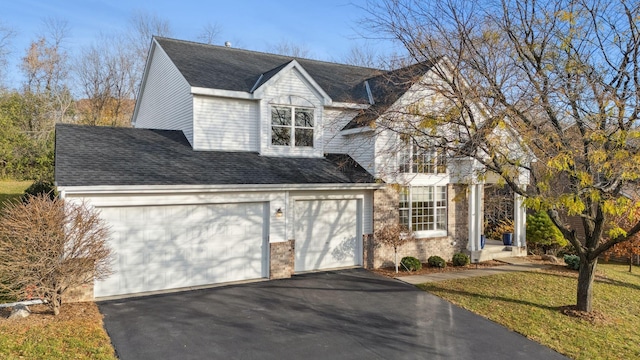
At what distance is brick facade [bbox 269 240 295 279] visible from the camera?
11.5 metres

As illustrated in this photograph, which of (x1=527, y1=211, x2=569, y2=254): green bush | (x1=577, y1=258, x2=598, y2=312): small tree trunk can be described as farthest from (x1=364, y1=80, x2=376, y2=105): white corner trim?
(x1=527, y1=211, x2=569, y2=254): green bush

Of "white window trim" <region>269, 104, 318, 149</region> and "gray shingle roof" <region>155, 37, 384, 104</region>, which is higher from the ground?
"gray shingle roof" <region>155, 37, 384, 104</region>

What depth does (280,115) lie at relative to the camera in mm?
13961

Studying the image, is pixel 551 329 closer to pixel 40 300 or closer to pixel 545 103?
pixel 545 103

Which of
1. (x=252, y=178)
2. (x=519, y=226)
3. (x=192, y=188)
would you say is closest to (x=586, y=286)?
(x=519, y=226)

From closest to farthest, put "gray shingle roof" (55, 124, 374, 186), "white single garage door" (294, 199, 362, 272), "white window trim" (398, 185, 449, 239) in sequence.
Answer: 1. "gray shingle roof" (55, 124, 374, 186)
2. "white single garage door" (294, 199, 362, 272)
3. "white window trim" (398, 185, 449, 239)

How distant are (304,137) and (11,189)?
65.7 ft

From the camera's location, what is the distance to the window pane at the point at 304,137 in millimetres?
14183

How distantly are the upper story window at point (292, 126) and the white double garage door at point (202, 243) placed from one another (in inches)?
104

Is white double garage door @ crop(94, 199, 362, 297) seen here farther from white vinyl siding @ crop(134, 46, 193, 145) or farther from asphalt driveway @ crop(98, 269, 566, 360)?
white vinyl siding @ crop(134, 46, 193, 145)

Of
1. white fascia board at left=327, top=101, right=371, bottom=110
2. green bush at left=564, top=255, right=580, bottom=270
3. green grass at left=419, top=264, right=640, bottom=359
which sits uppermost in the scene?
white fascia board at left=327, top=101, right=371, bottom=110

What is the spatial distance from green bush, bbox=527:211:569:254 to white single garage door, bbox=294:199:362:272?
8.81m

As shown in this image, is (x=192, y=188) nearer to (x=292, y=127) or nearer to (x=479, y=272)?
(x=292, y=127)

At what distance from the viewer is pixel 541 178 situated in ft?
30.0
